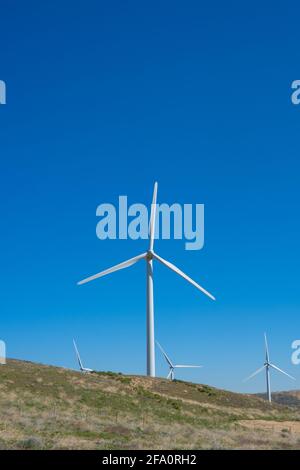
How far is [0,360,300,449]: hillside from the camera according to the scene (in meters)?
29.9

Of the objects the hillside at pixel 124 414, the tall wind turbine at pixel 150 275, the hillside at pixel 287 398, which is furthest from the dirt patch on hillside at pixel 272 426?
the hillside at pixel 287 398

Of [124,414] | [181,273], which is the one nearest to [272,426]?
[124,414]

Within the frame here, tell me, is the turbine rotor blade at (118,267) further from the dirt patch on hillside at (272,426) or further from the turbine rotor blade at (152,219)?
the dirt patch on hillside at (272,426)

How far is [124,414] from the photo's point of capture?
47.7 metres

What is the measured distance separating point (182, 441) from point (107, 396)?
27.0 meters

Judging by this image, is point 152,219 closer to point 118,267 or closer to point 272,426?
point 118,267

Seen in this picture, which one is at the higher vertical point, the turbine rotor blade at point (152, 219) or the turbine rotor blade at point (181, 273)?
the turbine rotor blade at point (152, 219)

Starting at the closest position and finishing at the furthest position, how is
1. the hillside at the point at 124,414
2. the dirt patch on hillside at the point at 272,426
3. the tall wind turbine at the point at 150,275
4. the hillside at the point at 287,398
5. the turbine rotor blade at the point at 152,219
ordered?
the hillside at the point at 124,414 → the dirt patch on hillside at the point at 272,426 → the tall wind turbine at the point at 150,275 → the turbine rotor blade at the point at 152,219 → the hillside at the point at 287,398

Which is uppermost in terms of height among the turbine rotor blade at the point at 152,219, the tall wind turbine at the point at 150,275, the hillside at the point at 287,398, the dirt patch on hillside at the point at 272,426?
the turbine rotor blade at the point at 152,219

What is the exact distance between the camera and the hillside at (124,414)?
98.1 feet

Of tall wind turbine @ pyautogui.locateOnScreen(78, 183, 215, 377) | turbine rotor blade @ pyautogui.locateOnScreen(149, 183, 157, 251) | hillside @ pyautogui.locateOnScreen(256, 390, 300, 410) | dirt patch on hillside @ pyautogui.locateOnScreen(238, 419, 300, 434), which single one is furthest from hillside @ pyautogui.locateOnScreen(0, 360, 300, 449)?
hillside @ pyautogui.locateOnScreen(256, 390, 300, 410)
